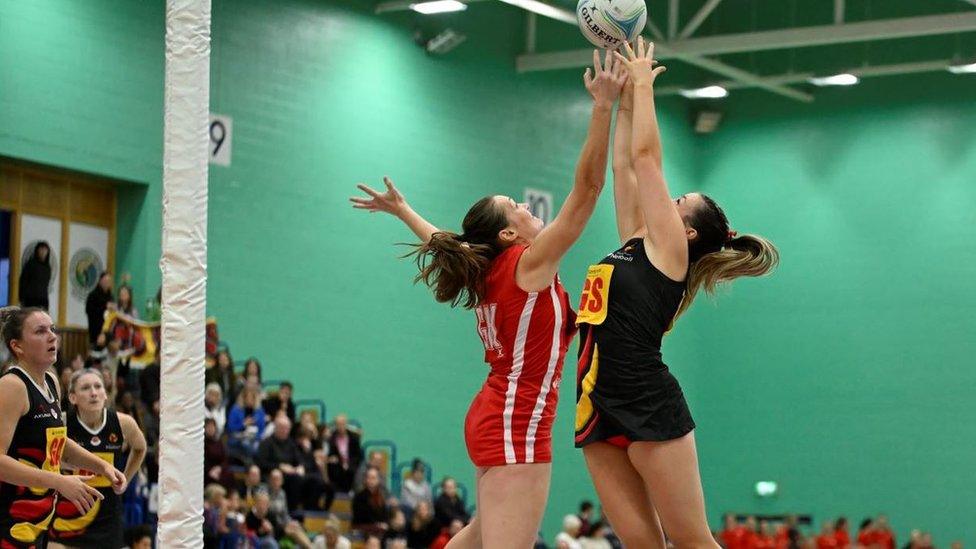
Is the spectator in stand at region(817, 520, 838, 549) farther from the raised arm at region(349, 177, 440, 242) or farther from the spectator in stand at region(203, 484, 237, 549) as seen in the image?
the raised arm at region(349, 177, 440, 242)

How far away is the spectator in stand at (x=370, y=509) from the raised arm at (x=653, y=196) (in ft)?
42.1

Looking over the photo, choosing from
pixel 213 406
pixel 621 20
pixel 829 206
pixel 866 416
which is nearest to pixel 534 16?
pixel 829 206

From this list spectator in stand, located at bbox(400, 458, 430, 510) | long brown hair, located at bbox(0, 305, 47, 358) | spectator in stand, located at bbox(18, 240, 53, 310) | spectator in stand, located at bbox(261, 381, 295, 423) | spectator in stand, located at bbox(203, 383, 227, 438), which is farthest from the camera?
spectator in stand, located at bbox(400, 458, 430, 510)

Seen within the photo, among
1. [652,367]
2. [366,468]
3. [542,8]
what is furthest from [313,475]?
[652,367]

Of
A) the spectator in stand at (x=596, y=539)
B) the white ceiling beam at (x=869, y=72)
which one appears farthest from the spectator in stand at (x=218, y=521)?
the white ceiling beam at (x=869, y=72)

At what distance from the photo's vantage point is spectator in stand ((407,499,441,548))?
18.8 metres

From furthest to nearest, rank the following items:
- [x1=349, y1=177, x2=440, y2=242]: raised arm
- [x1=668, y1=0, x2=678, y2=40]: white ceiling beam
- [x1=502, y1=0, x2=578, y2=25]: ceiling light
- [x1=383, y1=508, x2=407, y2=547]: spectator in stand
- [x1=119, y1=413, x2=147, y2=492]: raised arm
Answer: [x1=668, y1=0, x2=678, y2=40]: white ceiling beam, [x1=502, y1=0, x2=578, y2=25]: ceiling light, [x1=383, y1=508, x2=407, y2=547]: spectator in stand, [x1=119, y1=413, x2=147, y2=492]: raised arm, [x1=349, y1=177, x2=440, y2=242]: raised arm

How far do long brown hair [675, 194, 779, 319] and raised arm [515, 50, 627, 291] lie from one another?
1.66ft

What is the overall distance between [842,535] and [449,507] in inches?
363

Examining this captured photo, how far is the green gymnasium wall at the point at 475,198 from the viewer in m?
18.9

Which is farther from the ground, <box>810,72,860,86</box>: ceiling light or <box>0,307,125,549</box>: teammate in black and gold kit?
<box>810,72,860,86</box>: ceiling light

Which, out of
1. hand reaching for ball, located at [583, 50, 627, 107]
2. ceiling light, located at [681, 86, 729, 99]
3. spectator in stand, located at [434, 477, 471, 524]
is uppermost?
ceiling light, located at [681, 86, 729, 99]

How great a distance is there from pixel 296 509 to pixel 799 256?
13408mm

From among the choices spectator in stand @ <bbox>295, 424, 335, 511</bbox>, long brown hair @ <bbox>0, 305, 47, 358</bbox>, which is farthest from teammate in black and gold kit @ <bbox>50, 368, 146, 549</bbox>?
spectator in stand @ <bbox>295, 424, 335, 511</bbox>
